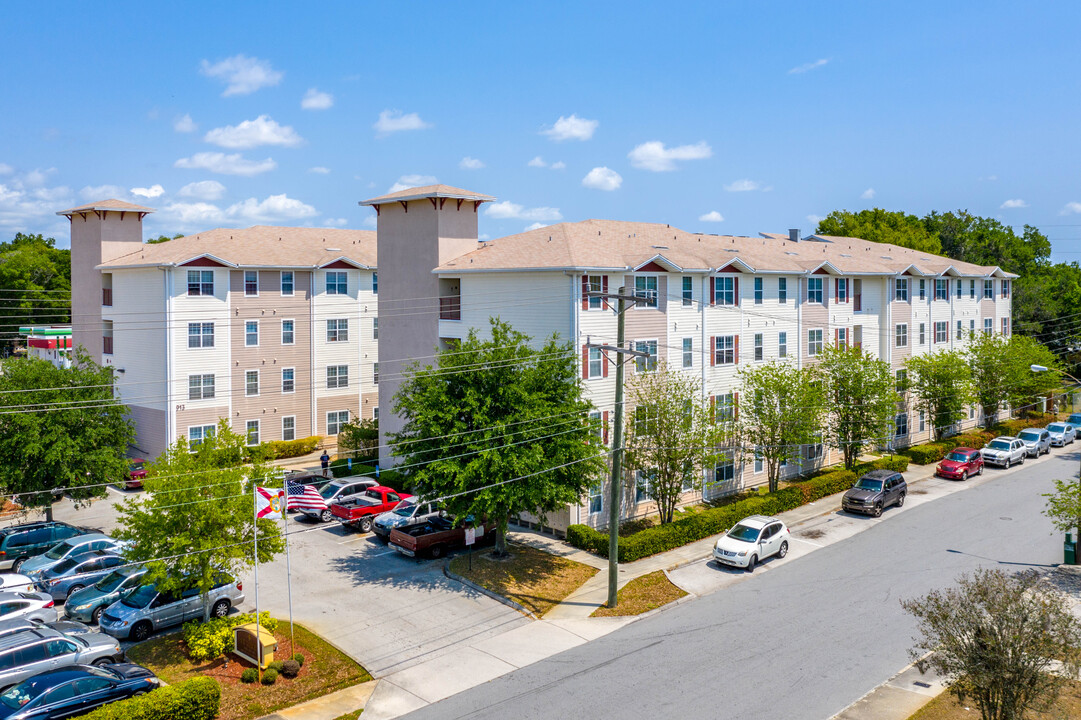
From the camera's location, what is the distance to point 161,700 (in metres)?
18.9

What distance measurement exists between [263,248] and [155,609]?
Result: 28948mm

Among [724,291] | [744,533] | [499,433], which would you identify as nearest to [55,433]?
[499,433]

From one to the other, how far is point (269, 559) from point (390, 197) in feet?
71.5

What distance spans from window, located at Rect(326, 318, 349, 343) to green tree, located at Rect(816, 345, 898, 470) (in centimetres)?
2773

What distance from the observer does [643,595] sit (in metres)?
28.0

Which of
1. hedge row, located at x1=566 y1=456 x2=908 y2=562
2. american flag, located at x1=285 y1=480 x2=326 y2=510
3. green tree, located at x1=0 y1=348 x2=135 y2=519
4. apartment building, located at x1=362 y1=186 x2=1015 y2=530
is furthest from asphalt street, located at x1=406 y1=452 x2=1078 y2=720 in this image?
green tree, located at x1=0 y1=348 x2=135 y2=519

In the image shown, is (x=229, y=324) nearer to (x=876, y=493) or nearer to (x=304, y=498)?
(x=304, y=498)

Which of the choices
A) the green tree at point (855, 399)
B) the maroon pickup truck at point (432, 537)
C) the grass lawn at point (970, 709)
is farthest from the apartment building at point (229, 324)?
the grass lawn at point (970, 709)

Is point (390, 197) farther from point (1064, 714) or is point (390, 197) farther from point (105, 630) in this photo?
point (1064, 714)

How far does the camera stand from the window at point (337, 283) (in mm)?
50844

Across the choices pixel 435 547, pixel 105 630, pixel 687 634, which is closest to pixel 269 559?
pixel 105 630

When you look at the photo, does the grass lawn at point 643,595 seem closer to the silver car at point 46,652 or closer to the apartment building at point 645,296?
the apartment building at point 645,296

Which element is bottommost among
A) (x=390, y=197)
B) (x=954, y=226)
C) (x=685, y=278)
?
(x=685, y=278)

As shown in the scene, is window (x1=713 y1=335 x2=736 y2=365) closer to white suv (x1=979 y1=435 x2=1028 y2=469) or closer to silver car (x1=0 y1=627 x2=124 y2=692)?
white suv (x1=979 y1=435 x2=1028 y2=469)
